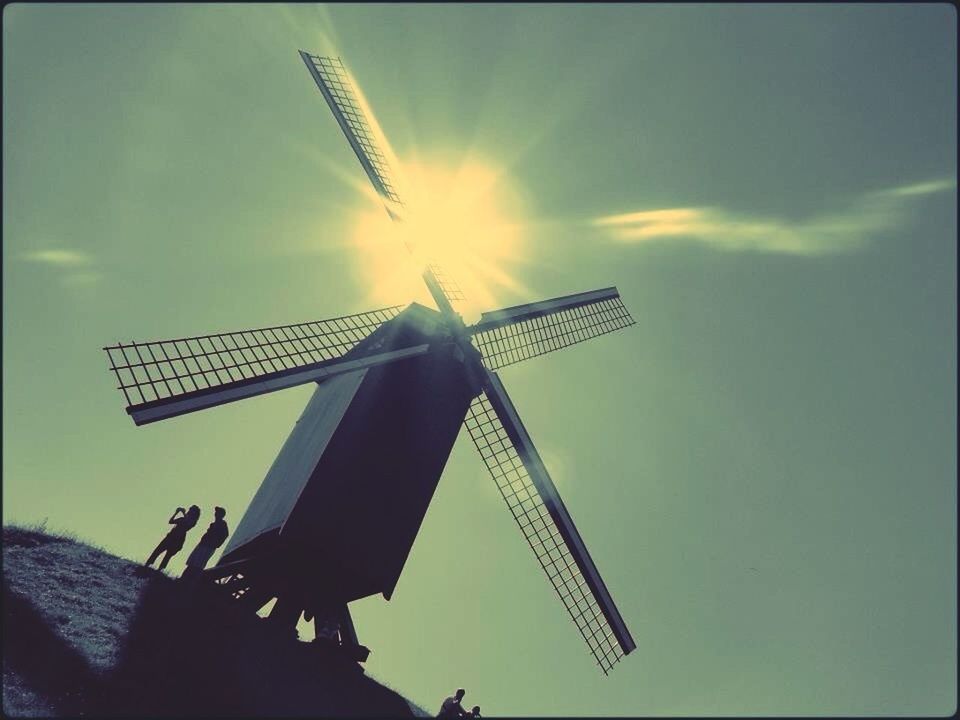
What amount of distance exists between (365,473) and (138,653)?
14.3 feet

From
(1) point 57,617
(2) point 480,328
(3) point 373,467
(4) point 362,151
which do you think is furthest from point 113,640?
(4) point 362,151

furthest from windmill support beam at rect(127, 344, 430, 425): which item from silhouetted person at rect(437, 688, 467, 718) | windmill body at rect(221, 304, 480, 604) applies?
silhouetted person at rect(437, 688, 467, 718)

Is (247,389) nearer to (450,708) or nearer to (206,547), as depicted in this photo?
(206,547)

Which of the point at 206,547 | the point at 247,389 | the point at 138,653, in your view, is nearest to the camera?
the point at 138,653

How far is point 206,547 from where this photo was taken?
10156mm

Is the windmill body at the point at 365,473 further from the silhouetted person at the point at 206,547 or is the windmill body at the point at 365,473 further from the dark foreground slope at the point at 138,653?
the dark foreground slope at the point at 138,653

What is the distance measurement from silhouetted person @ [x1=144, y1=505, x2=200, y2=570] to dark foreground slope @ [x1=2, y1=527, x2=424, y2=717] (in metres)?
0.48

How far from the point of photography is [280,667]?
28.7 feet

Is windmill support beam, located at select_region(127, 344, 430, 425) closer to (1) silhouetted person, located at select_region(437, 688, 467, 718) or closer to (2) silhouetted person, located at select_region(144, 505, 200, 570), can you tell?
(2) silhouetted person, located at select_region(144, 505, 200, 570)

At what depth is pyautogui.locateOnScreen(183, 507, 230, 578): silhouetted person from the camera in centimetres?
1004

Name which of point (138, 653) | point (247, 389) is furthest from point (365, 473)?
point (138, 653)

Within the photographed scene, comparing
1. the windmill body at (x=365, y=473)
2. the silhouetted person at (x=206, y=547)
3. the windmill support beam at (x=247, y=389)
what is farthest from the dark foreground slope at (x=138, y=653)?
the windmill support beam at (x=247, y=389)

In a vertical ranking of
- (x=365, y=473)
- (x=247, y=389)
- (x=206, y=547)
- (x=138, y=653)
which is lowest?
(x=138, y=653)

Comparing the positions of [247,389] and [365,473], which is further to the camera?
[365,473]
